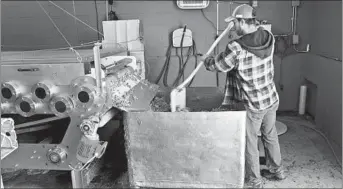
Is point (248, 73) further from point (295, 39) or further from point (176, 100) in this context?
A: point (295, 39)

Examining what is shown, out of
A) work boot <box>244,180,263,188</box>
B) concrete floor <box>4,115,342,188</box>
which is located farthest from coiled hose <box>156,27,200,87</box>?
work boot <box>244,180,263,188</box>

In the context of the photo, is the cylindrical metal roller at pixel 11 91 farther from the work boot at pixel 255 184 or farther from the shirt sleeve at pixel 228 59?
the work boot at pixel 255 184

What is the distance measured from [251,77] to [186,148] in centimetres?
60

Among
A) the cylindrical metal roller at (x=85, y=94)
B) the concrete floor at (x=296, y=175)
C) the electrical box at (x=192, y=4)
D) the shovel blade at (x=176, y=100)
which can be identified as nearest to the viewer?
the cylindrical metal roller at (x=85, y=94)

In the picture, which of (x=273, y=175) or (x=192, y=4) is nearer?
(x=273, y=175)

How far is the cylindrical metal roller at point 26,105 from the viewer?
5.71 feet

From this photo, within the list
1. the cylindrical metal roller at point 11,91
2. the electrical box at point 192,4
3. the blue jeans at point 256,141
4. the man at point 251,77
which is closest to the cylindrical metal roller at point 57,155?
the cylindrical metal roller at point 11,91

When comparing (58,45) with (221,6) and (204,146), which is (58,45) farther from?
(204,146)

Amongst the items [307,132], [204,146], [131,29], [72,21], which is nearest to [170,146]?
[204,146]

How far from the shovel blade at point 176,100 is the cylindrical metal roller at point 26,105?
0.79 metres

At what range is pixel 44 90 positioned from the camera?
1.71m

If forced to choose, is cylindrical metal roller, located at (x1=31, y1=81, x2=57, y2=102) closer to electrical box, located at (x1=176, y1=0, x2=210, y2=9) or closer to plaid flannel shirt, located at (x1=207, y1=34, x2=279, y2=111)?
plaid flannel shirt, located at (x1=207, y1=34, x2=279, y2=111)

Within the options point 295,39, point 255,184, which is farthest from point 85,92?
point 295,39

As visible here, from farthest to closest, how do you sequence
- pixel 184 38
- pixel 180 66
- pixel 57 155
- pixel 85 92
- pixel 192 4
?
1. pixel 180 66
2. pixel 184 38
3. pixel 192 4
4. pixel 57 155
5. pixel 85 92
